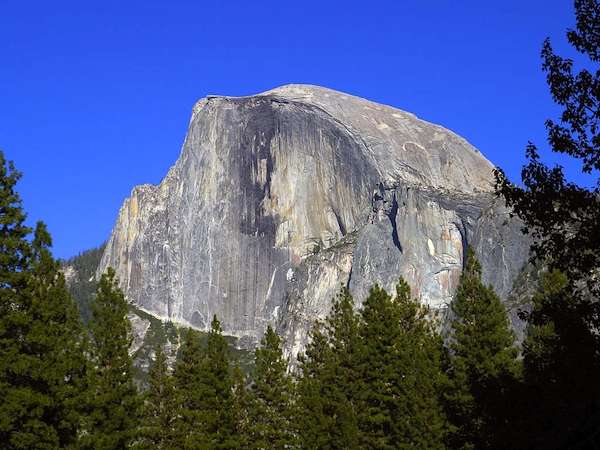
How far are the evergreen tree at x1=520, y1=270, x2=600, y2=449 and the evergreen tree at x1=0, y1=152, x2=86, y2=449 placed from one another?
2141 cm

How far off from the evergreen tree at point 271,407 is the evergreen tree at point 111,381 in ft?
39.9

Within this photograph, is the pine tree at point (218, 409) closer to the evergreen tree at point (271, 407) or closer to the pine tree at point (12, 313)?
the evergreen tree at point (271, 407)

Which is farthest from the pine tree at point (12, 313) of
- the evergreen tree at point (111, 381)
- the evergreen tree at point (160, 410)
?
the evergreen tree at point (160, 410)

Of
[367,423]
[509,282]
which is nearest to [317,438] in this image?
[367,423]

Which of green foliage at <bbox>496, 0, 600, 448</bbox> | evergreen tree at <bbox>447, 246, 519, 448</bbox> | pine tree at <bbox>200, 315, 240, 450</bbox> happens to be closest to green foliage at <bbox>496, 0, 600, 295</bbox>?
green foliage at <bbox>496, 0, 600, 448</bbox>

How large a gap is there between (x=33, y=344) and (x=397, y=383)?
914 inches

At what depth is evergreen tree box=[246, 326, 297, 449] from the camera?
59.6 meters

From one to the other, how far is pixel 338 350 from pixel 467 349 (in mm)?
15502

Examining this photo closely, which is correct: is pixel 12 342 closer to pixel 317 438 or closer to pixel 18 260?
pixel 18 260

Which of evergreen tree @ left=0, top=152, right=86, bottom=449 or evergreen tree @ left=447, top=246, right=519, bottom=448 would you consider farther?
evergreen tree @ left=447, top=246, right=519, bottom=448

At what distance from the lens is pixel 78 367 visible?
4141cm

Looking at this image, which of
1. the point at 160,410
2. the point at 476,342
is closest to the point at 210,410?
the point at 160,410

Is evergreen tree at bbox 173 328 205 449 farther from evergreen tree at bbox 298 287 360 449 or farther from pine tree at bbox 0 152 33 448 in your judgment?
pine tree at bbox 0 152 33 448

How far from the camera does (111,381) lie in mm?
49094
